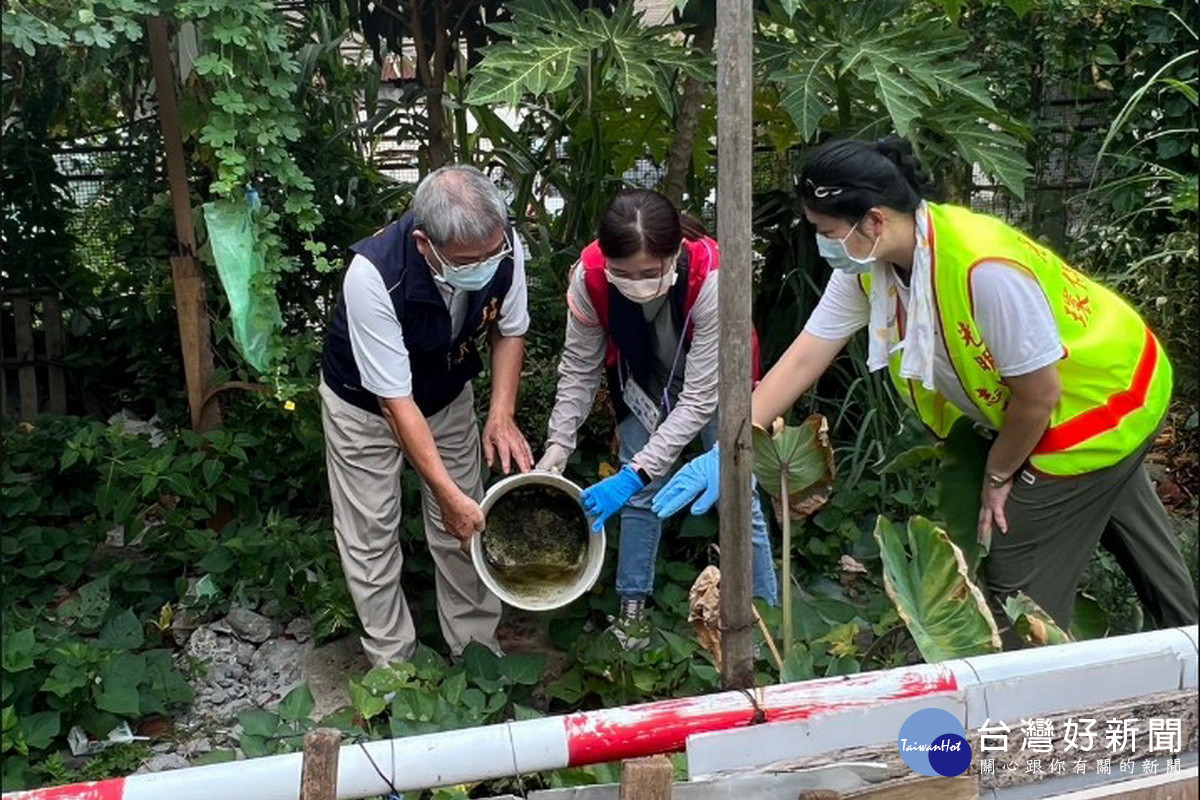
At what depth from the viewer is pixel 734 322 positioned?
2.31 m

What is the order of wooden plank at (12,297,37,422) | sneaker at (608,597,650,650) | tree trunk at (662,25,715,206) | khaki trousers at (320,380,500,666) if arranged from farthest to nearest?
wooden plank at (12,297,37,422) → tree trunk at (662,25,715,206) → sneaker at (608,597,650,650) → khaki trousers at (320,380,500,666)

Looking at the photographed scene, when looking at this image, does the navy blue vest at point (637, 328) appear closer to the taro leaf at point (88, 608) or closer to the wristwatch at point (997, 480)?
the wristwatch at point (997, 480)

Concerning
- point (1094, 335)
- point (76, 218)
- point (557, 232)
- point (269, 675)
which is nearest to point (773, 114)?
point (557, 232)

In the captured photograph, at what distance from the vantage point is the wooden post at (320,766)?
2.17m

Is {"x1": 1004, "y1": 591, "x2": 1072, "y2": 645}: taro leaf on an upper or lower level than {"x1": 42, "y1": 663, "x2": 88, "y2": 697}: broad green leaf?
upper

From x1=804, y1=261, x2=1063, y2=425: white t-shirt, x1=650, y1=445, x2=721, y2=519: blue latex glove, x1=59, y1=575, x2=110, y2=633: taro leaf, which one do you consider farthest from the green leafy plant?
x1=59, y1=575, x2=110, y2=633: taro leaf

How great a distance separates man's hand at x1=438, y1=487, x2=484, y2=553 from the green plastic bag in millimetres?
723

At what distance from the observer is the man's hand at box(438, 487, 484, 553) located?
3.03 m

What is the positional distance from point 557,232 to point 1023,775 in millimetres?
2484

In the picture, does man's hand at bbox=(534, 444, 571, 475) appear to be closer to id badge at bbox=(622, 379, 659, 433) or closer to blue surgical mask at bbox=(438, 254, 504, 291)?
id badge at bbox=(622, 379, 659, 433)

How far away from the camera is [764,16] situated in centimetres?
390

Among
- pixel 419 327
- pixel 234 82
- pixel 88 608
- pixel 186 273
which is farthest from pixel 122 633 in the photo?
pixel 234 82

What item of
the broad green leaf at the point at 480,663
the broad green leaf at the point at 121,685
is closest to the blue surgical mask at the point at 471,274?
the broad green leaf at the point at 480,663

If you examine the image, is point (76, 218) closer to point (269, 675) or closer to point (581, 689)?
point (269, 675)
